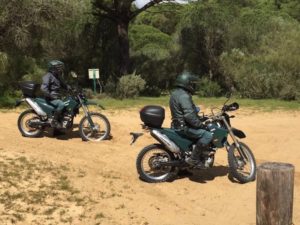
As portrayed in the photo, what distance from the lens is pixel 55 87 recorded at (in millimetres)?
10898

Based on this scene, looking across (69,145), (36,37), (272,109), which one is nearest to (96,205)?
(69,145)

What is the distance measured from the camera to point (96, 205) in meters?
6.46

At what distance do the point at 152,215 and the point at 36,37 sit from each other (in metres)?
14.0

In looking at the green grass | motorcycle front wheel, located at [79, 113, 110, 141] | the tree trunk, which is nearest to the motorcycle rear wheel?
motorcycle front wheel, located at [79, 113, 110, 141]

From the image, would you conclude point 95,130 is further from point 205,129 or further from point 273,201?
point 273,201

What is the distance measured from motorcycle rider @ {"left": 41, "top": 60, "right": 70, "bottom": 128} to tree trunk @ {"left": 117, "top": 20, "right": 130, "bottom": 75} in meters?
11.5

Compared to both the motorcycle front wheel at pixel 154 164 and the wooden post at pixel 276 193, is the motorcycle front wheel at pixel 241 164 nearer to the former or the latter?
the motorcycle front wheel at pixel 154 164

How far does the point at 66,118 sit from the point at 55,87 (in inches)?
25.5

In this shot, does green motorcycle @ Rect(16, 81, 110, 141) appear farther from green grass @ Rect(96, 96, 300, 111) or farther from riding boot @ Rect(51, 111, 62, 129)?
green grass @ Rect(96, 96, 300, 111)

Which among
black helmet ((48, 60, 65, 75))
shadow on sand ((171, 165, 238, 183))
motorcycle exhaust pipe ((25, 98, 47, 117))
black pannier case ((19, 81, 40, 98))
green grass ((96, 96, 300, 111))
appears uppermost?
black helmet ((48, 60, 65, 75))

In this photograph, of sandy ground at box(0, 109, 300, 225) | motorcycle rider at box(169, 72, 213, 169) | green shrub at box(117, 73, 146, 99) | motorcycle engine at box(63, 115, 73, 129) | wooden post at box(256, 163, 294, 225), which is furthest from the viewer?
green shrub at box(117, 73, 146, 99)

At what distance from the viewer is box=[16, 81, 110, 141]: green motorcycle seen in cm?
1081

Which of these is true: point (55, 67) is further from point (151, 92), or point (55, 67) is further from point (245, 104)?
point (151, 92)

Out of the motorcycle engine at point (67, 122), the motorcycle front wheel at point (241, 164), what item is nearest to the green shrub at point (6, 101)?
the motorcycle engine at point (67, 122)
